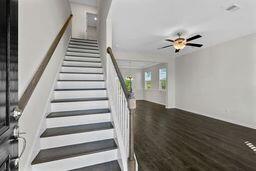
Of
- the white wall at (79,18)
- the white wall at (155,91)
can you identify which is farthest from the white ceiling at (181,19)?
the white wall at (155,91)

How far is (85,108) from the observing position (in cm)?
238

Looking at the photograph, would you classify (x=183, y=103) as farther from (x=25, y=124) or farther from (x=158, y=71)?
(x=25, y=124)

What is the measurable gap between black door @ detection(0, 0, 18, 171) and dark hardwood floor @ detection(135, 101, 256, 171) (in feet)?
5.80

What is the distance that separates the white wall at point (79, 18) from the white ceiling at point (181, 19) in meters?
3.67

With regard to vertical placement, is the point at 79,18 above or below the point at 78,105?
above

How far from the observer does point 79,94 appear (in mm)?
2604

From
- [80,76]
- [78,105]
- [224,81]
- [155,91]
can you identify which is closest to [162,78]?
[155,91]

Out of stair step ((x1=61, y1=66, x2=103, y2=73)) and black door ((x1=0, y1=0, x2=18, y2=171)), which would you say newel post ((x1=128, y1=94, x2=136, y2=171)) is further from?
stair step ((x1=61, y1=66, x2=103, y2=73))

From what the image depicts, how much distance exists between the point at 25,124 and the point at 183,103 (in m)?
6.18

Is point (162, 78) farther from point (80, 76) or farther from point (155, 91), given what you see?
point (80, 76)

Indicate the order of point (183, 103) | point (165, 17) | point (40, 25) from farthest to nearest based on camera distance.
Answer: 1. point (183, 103)
2. point (165, 17)
3. point (40, 25)

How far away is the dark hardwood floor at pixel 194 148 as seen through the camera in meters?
2.03

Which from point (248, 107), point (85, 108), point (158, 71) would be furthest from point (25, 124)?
point (158, 71)

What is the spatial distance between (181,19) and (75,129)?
10.4 ft
